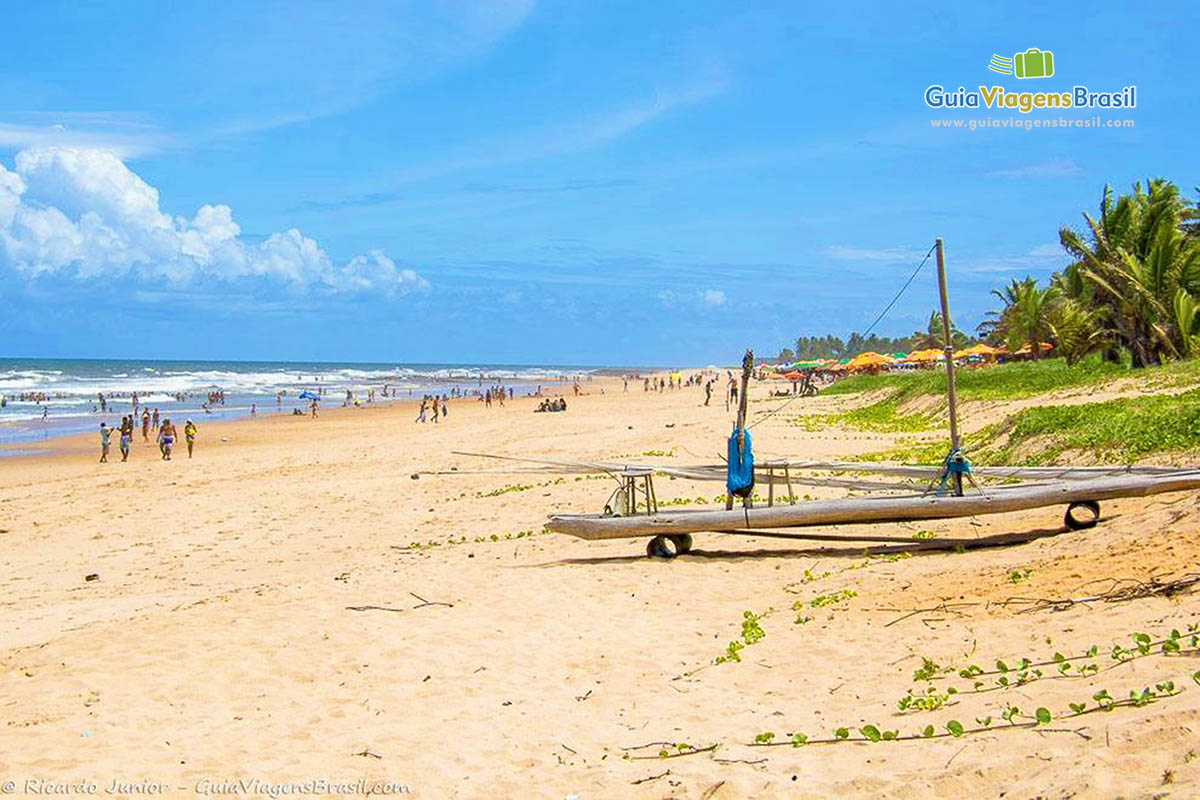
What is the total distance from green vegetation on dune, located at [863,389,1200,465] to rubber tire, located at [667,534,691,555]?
21.0ft

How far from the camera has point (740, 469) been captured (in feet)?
41.9

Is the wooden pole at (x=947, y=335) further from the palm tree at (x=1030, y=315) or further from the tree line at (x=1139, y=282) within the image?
the palm tree at (x=1030, y=315)

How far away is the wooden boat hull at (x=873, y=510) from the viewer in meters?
11.3

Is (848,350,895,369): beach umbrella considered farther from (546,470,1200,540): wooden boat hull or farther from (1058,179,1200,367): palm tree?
(546,470,1200,540): wooden boat hull

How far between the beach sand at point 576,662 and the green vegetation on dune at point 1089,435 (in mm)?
2247

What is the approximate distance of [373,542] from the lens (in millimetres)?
16047

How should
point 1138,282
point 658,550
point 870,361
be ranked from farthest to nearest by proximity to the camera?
point 870,361 → point 1138,282 → point 658,550

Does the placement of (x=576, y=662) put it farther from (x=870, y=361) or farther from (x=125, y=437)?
(x=870, y=361)

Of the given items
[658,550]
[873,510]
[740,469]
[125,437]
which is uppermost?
[125,437]

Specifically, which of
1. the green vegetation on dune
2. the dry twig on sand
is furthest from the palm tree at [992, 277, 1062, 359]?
the dry twig on sand

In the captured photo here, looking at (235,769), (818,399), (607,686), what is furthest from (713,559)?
(818,399)

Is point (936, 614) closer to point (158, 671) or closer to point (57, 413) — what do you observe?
point (158, 671)

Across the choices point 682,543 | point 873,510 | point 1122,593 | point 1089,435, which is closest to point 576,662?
point 682,543

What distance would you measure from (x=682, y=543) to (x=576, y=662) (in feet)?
14.1
